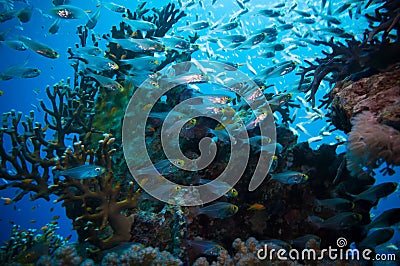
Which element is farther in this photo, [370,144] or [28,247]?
[28,247]

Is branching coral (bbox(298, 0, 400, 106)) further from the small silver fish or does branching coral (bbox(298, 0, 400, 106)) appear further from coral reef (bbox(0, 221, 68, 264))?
coral reef (bbox(0, 221, 68, 264))

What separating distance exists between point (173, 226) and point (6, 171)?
258cm

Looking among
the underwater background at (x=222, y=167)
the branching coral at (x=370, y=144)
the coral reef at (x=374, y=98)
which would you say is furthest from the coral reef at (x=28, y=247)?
the coral reef at (x=374, y=98)

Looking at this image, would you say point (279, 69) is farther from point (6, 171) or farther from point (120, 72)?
point (6, 171)

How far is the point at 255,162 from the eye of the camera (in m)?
4.32

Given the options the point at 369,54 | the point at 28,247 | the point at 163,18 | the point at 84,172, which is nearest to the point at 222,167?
the point at 84,172

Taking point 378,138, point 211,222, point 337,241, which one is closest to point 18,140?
point 211,222

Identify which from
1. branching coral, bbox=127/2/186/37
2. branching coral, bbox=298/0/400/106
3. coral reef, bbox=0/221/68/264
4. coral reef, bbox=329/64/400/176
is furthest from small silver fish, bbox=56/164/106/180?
branching coral, bbox=127/2/186/37

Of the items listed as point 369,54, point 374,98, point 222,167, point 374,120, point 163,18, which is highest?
point 163,18

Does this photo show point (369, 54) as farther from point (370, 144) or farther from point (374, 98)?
point (370, 144)

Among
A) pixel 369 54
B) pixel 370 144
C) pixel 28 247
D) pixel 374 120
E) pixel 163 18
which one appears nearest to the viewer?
pixel 370 144

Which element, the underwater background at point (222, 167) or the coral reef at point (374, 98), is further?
the underwater background at point (222, 167)

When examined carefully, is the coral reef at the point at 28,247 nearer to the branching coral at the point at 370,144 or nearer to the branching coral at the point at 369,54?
the branching coral at the point at 370,144

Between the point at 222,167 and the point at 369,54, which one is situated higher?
the point at 369,54
